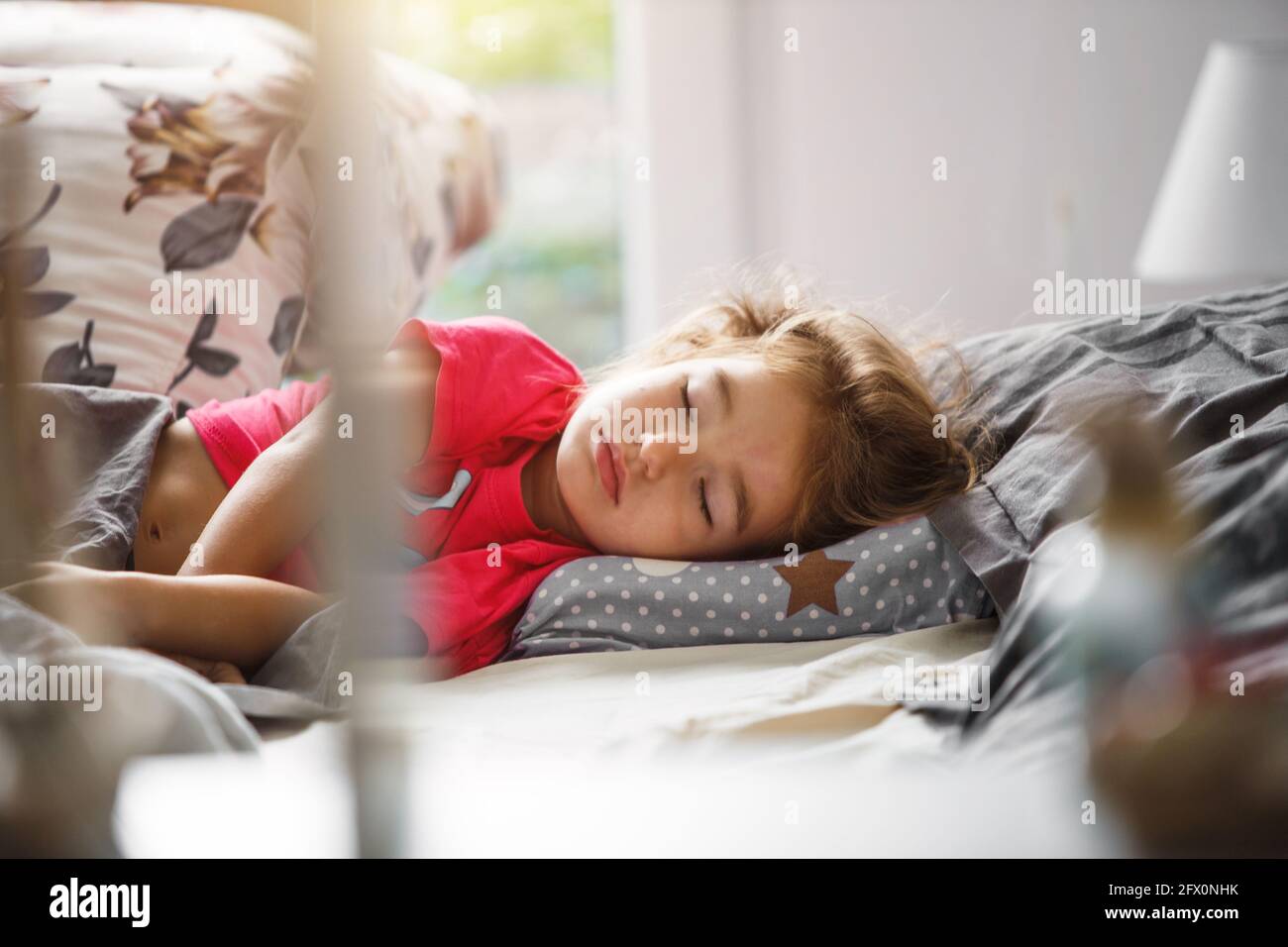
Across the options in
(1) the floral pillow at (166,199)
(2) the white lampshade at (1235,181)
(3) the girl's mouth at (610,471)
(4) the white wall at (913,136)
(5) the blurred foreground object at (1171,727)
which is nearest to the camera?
(5) the blurred foreground object at (1171,727)

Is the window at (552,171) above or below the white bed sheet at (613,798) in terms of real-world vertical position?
above

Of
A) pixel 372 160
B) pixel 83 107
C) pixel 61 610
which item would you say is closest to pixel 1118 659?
pixel 372 160

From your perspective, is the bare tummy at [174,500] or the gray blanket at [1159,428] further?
the bare tummy at [174,500]

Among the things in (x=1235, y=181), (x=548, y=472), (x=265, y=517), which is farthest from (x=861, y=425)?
(x=1235, y=181)

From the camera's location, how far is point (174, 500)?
95 centimetres

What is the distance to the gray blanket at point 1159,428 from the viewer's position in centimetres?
43

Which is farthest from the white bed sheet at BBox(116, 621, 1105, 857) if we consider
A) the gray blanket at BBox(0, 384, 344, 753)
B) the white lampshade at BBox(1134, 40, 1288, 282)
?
the white lampshade at BBox(1134, 40, 1288, 282)

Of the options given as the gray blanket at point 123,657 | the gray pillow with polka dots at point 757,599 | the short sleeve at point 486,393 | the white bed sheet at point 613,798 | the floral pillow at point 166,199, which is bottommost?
the gray pillow with polka dots at point 757,599

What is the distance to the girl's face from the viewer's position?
35.2 inches

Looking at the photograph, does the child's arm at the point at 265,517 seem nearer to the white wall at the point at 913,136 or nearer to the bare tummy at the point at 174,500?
the bare tummy at the point at 174,500

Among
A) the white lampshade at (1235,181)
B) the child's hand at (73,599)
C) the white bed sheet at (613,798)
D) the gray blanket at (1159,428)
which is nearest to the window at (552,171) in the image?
the white lampshade at (1235,181)

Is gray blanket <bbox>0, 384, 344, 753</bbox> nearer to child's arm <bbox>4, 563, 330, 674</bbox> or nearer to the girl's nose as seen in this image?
child's arm <bbox>4, 563, 330, 674</bbox>

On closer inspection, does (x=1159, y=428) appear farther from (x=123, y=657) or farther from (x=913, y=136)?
(x=913, y=136)
